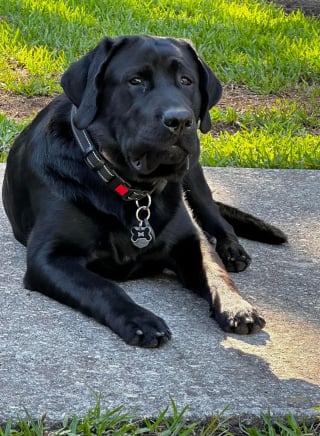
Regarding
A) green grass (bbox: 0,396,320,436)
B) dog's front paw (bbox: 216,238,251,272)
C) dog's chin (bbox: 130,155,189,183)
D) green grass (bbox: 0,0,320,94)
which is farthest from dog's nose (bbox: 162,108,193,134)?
green grass (bbox: 0,0,320,94)

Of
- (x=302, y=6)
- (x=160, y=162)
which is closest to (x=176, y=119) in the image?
(x=160, y=162)

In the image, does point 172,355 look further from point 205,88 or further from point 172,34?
point 172,34

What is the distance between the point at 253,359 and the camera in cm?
355

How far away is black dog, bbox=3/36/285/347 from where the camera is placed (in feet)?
12.4

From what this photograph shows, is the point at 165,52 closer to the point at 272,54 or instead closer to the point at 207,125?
the point at 207,125

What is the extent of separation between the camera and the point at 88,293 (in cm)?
383

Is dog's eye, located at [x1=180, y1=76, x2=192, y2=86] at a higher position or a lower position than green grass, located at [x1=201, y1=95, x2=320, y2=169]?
higher

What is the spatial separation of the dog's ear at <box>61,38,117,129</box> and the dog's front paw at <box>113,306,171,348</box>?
35.1 inches

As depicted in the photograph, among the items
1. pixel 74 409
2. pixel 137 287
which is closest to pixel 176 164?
pixel 137 287

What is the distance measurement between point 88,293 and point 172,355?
19.0 inches

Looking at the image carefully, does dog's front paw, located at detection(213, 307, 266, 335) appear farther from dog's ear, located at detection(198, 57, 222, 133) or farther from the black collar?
dog's ear, located at detection(198, 57, 222, 133)

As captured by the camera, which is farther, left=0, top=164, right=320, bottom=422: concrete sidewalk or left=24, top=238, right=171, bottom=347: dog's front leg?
left=24, top=238, right=171, bottom=347: dog's front leg

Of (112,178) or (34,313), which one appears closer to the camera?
(34,313)

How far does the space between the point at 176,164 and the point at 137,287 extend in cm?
63
